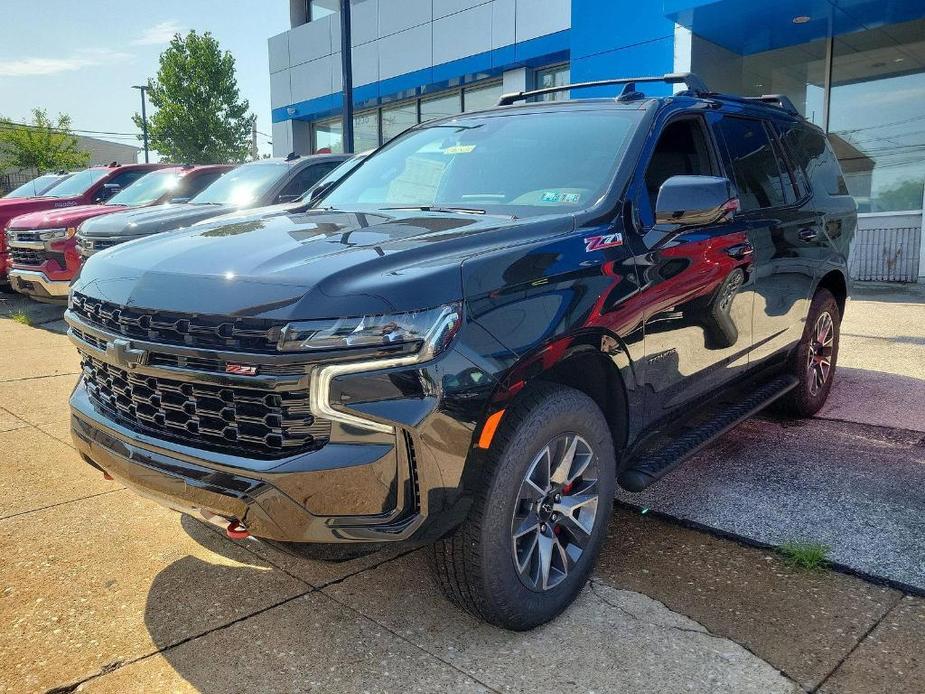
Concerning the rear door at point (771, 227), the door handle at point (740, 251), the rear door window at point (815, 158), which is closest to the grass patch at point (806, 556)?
the rear door at point (771, 227)

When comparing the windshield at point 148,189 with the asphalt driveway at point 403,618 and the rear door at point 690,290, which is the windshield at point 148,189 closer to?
the asphalt driveway at point 403,618

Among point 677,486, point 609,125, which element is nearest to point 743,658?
point 677,486

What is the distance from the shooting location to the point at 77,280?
301cm

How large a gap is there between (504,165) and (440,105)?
16.8 meters

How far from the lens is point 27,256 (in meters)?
9.02

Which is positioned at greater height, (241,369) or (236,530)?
(241,369)

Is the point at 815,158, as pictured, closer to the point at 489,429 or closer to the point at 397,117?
the point at 489,429

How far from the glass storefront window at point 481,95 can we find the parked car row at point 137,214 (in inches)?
348

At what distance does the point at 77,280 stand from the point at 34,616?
1.22 meters

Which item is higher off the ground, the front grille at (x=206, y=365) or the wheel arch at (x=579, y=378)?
Result: the front grille at (x=206, y=365)

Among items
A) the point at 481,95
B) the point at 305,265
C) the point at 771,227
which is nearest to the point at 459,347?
the point at 305,265

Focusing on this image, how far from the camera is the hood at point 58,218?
8867mm

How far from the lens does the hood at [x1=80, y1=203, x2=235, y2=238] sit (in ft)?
25.5

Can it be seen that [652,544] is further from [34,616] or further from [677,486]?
[34,616]
